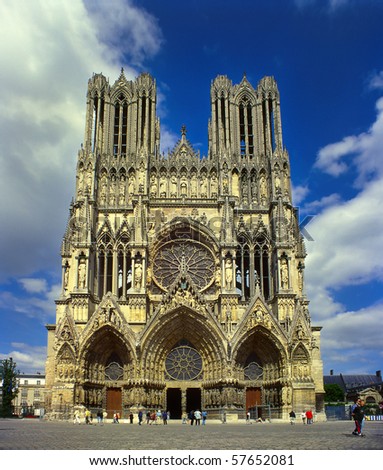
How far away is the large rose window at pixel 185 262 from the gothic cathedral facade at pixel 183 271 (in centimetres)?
8

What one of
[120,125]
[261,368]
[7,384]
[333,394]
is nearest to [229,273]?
[261,368]

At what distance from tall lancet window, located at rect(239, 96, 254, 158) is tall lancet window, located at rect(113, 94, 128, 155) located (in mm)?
9399

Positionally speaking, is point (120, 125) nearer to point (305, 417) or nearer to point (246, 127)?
Answer: point (246, 127)

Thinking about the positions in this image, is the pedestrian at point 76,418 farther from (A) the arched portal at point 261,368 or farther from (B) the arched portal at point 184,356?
(A) the arched portal at point 261,368

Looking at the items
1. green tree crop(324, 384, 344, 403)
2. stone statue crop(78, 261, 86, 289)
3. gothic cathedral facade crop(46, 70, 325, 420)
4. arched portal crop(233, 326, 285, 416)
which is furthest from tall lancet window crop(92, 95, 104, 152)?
green tree crop(324, 384, 344, 403)

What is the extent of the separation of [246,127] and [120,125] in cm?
1019

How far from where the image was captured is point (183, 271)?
35469 millimetres

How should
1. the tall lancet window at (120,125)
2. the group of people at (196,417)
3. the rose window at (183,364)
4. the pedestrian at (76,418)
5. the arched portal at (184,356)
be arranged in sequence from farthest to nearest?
1. the tall lancet window at (120,125)
2. the rose window at (183,364)
3. the arched portal at (184,356)
4. the group of people at (196,417)
5. the pedestrian at (76,418)

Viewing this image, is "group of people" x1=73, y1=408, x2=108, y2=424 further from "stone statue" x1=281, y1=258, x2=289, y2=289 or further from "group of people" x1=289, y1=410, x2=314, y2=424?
"stone statue" x1=281, y1=258, x2=289, y2=289

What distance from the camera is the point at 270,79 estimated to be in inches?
1741

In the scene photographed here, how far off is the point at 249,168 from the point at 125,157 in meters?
9.63

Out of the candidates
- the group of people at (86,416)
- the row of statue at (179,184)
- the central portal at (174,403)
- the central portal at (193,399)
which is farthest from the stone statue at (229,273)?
the group of people at (86,416)

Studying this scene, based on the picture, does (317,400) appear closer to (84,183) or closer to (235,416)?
(235,416)

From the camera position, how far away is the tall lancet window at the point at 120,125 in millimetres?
42872
